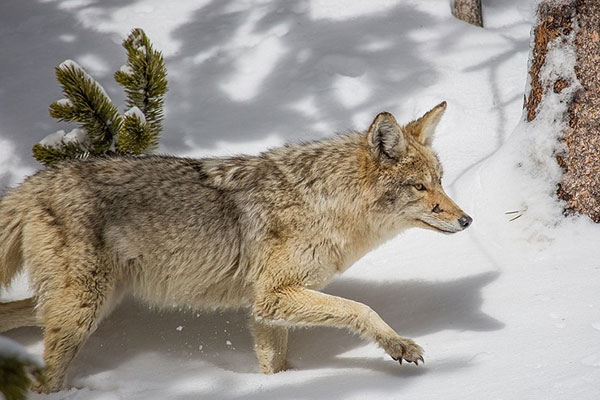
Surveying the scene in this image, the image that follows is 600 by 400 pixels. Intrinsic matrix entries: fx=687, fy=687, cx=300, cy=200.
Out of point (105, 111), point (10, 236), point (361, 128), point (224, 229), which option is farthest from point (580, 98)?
point (10, 236)

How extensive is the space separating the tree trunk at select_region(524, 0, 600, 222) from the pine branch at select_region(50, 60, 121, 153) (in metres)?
3.67

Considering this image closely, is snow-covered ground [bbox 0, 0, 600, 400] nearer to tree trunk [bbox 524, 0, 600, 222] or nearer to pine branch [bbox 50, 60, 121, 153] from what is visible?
tree trunk [bbox 524, 0, 600, 222]

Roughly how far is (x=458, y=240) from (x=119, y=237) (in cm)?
292

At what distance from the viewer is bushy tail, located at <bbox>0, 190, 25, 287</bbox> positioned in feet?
16.1

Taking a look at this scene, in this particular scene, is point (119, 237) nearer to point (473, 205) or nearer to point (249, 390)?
point (249, 390)

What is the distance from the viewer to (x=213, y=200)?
205 inches

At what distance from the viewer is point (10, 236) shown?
194 inches

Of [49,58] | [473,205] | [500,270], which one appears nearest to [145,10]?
[49,58]

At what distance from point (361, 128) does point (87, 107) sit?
2893 mm

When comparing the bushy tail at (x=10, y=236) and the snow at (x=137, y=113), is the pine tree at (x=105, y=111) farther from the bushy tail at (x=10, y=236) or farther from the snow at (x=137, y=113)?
the bushy tail at (x=10, y=236)

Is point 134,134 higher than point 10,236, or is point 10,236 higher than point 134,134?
point 134,134

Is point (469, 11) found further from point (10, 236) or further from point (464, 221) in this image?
point (10, 236)

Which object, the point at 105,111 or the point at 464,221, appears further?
the point at 105,111

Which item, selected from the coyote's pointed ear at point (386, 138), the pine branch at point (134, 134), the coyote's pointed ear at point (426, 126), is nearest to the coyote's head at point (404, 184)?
the coyote's pointed ear at point (386, 138)
